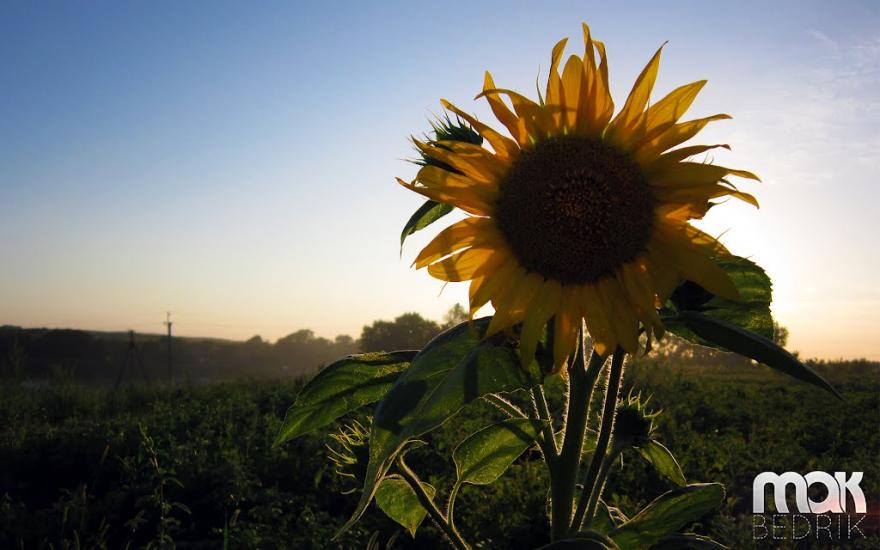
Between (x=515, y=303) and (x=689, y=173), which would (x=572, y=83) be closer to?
(x=689, y=173)

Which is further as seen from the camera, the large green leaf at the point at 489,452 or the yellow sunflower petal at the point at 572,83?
the large green leaf at the point at 489,452

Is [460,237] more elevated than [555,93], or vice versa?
[555,93]

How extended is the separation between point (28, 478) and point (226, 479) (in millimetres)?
2040

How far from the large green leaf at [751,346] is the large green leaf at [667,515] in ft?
1.39

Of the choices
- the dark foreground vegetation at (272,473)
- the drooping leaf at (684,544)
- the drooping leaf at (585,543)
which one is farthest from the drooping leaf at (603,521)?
the dark foreground vegetation at (272,473)

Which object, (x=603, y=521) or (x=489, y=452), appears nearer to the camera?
(x=489, y=452)

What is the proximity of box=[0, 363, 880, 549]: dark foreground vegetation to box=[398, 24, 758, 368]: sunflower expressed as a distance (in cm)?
204

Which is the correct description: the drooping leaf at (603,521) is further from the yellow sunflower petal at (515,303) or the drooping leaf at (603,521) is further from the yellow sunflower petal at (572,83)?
the yellow sunflower petal at (572,83)

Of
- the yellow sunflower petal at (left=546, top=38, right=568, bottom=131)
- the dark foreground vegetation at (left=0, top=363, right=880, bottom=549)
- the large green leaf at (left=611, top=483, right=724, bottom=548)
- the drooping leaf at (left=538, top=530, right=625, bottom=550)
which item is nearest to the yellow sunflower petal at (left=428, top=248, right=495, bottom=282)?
the yellow sunflower petal at (left=546, top=38, right=568, bottom=131)

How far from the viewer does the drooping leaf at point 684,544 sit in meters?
1.41

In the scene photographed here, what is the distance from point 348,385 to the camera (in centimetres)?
131

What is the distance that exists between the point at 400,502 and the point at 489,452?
1.08ft

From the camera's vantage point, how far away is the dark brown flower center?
1191 mm

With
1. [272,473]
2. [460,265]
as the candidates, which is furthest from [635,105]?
[272,473]
